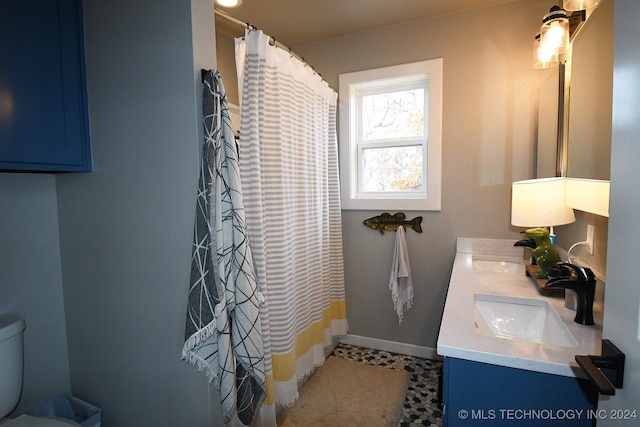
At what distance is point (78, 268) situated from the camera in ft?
5.04

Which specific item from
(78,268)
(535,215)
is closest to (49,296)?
(78,268)

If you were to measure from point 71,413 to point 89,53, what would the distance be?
1835 mm

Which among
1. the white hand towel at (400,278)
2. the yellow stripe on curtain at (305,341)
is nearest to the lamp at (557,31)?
the white hand towel at (400,278)

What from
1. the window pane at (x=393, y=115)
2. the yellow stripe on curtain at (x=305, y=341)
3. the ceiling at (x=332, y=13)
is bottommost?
the yellow stripe on curtain at (x=305, y=341)

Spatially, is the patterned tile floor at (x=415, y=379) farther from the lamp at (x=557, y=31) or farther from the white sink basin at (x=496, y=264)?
the lamp at (x=557, y=31)

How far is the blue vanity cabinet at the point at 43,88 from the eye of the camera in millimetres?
1152

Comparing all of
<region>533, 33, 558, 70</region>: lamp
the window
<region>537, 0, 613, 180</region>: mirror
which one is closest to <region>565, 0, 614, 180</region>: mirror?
<region>537, 0, 613, 180</region>: mirror

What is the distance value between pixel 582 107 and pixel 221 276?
5.52 ft

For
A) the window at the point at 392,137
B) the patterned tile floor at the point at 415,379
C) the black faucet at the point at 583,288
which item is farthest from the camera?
the window at the point at 392,137

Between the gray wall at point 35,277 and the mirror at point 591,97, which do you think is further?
the gray wall at point 35,277

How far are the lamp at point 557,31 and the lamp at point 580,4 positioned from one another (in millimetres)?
269

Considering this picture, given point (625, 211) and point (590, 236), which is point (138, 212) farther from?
A: point (590, 236)

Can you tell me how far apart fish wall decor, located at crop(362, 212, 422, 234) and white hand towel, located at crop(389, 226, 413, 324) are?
0.28 feet

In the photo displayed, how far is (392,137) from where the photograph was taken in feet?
8.18
